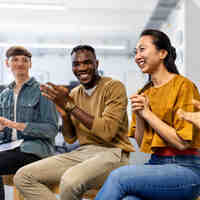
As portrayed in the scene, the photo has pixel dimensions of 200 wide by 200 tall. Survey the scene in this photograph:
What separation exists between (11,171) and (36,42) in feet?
25.7

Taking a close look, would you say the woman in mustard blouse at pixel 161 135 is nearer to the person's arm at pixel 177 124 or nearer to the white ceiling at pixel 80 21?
the person's arm at pixel 177 124

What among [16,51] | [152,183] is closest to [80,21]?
[16,51]

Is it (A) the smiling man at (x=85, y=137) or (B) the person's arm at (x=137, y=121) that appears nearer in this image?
(B) the person's arm at (x=137, y=121)

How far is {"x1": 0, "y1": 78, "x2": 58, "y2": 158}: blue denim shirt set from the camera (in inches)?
72.1

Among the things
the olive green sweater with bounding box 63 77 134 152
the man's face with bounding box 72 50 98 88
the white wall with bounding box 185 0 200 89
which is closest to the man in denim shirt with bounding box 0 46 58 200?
the olive green sweater with bounding box 63 77 134 152

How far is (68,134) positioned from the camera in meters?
1.78

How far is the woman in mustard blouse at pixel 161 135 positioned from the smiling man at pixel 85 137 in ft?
0.71

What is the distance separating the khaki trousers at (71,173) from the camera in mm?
1383

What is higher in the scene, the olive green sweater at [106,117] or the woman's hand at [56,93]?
the woman's hand at [56,93]

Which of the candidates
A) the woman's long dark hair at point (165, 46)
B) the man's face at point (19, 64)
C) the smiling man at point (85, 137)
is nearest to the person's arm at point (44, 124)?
the smiling man at point (85, 137)

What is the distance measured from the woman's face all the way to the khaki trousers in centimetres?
52

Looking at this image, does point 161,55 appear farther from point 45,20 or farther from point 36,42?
point 36,42

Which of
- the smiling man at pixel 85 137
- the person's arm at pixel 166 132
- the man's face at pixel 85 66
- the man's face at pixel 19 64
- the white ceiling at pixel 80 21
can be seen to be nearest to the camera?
the person's arm at pixel 166 132

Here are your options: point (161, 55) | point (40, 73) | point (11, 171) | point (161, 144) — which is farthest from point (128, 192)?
point (40, 73)
